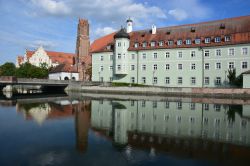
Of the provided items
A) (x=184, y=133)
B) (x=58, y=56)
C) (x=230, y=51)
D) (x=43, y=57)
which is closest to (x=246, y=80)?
(x=230, y=51)

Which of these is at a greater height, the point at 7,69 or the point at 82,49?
the point at 82,49

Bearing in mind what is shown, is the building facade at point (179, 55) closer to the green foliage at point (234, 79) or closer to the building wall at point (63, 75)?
the green foliage at point (234, 79)

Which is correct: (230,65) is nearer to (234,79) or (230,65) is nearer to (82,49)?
(234,79)

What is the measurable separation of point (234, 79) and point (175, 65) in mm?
11901

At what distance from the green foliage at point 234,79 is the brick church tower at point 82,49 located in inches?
2043

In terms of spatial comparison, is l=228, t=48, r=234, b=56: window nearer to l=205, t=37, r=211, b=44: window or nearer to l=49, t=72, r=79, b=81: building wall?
l=205, t=37, r=211, b=44: window

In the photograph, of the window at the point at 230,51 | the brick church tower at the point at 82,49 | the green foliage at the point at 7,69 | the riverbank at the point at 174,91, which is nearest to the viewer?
the riverbank at the point at 174,91

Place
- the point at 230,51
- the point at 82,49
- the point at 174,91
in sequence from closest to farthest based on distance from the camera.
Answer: the point at 174,91 → the point at 230,51 → the point at 82,49

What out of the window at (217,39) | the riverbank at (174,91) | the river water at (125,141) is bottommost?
the river water at (125,141)

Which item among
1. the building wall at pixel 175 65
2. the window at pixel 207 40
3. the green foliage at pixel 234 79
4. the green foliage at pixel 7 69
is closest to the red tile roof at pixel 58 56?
the green foliage at pixel 7 69

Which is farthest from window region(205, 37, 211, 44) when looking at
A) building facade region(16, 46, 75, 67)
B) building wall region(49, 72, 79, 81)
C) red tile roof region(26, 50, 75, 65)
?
red tile roof region(26, 50, 75, 65)

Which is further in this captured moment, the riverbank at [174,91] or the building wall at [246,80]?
the building wall at [246,80]

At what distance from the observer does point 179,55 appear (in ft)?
170

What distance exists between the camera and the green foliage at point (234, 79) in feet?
144
